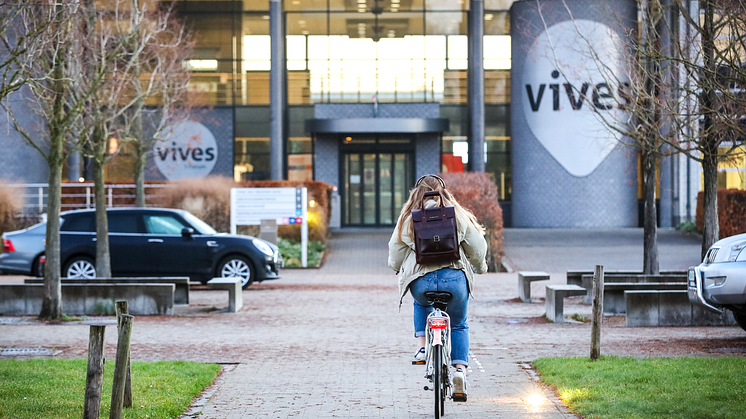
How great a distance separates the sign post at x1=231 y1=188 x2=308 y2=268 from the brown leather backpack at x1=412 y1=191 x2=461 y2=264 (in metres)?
18.2

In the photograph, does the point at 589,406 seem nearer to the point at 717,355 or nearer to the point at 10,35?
the point at 717,355

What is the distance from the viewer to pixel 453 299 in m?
6.57

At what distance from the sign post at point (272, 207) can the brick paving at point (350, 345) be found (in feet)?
13.3

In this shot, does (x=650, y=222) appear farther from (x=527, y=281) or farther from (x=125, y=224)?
(x=125, y=224)

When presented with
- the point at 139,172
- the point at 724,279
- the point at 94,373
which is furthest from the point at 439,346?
the point at 139,172

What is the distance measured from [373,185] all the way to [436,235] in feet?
102

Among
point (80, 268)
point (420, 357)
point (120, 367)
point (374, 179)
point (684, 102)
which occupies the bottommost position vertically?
point (80, 268)

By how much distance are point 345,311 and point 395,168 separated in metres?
22.5

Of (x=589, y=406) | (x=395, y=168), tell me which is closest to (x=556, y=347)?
(x=589, y=406)

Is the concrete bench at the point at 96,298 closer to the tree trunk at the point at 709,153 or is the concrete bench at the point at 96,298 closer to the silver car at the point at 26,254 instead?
the silver car at the point at 26,254

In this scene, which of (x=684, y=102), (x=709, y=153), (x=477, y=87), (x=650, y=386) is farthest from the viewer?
(x=477, y=87)

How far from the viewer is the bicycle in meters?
6.32

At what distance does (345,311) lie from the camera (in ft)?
49.7

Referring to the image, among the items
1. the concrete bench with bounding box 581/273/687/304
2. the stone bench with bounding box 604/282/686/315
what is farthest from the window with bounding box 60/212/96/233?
the stone bench with bounding box 604/282/686/315
